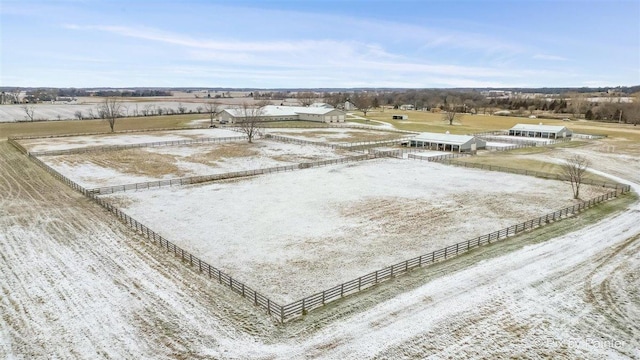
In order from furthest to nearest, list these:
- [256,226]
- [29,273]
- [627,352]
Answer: [256,226] < [29,273] < [627,352]

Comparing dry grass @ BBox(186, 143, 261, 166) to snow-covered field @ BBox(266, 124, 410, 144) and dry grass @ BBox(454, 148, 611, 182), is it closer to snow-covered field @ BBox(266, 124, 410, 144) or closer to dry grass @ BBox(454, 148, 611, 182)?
snow-covered field @ BBox(266, 124, 410, 144)

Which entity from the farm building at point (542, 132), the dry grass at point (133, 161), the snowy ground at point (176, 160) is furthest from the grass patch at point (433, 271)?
the farm building at point (542, 132)

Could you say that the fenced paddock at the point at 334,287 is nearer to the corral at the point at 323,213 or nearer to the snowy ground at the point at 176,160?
the corral at the point at 323,213

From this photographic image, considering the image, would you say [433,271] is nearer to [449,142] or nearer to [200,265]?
[200,265]

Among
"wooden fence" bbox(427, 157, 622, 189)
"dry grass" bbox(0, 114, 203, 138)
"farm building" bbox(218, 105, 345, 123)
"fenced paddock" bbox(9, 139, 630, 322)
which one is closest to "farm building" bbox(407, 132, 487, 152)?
"wooden fence" bbox(427, 157, 622, 189)

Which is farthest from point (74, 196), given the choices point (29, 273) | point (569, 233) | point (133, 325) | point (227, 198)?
point (569, 233)

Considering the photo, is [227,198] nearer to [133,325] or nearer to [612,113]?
[133,325]
